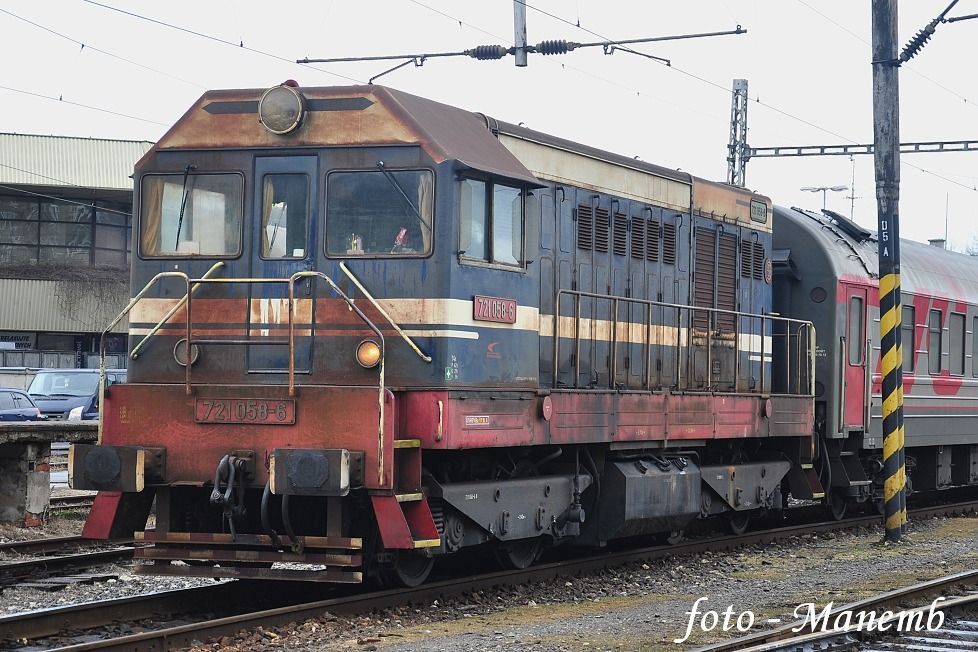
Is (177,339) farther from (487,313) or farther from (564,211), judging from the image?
(564,211)

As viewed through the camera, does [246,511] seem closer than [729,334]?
Yes

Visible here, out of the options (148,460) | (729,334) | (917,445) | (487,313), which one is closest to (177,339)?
(148,460)

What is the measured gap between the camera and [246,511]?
32.3 feet

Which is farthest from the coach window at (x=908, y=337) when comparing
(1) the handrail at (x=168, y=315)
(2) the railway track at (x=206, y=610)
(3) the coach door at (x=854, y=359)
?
(1) the handrail at (x=168, y=315)

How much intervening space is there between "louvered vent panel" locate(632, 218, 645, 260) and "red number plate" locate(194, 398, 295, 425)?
5.17 m

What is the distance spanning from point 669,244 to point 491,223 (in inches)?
164

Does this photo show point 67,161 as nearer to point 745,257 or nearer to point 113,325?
point 745,257

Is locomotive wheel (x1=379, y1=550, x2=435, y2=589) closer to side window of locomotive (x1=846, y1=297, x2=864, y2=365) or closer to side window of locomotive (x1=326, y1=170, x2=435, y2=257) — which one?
side window of locomotive (x1=326, y1=170, x2=435, y2=257)

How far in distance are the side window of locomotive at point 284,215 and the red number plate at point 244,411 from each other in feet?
4.24

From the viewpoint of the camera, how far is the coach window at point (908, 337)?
17.9m

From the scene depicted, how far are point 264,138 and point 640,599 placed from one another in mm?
4933

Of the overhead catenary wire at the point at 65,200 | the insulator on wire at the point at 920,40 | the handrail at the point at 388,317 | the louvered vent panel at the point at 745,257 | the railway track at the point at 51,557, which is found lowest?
the railway track at the point at 51,557

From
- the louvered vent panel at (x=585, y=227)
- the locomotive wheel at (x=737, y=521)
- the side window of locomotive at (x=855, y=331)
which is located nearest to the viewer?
the louvered vent panel at (x=585, y=227)

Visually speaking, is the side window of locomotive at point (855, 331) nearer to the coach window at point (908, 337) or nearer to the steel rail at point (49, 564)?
the coach window at point (908, 337)
